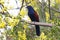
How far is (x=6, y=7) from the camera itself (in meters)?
3.53

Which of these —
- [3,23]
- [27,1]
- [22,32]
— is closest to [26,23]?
[22,32]

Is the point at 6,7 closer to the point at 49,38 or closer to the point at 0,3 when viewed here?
the point at 0,3

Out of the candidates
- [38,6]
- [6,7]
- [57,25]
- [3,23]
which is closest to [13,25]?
[3,23]

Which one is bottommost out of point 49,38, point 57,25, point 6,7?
point 49,38

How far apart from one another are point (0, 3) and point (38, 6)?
4.24 ft

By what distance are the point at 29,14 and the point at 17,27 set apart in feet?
4.59

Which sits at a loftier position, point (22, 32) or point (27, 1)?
point (27, 1)

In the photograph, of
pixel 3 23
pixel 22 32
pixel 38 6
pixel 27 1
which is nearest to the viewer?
pixel 3 23

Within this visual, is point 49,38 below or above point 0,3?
below

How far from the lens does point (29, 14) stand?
484cm

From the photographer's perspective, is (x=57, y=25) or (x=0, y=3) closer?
(x=57, y=25)

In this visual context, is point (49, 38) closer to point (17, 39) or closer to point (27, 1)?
point (17, 39)

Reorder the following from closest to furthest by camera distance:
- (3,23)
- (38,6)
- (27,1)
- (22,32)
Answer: (3,23)
(22,32)
(27,1)
(38,6)

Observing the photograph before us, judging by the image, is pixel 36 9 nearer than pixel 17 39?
No
